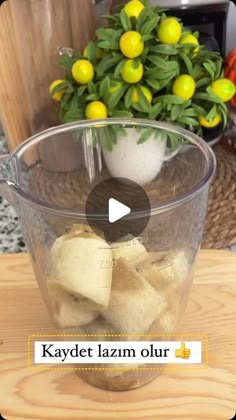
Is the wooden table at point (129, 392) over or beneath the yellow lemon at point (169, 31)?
beneath

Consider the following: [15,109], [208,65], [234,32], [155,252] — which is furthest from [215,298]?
[234,32]

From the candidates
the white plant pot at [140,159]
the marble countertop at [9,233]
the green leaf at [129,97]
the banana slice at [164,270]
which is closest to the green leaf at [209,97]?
the green leaf at [129,97]

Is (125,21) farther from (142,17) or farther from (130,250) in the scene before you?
(130,250)

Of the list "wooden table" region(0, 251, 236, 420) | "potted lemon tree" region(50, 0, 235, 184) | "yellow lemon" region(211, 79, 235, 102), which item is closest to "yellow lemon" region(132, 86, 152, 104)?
"potted lemon tree" region(50, 0, 235, 184)

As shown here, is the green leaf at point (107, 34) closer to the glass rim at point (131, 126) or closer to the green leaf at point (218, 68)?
the green leaf at point (218, 68)

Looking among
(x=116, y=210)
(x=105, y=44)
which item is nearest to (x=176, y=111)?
(x=105, y=44)
